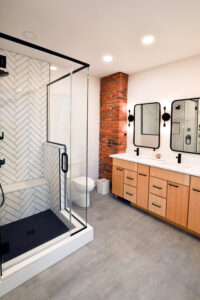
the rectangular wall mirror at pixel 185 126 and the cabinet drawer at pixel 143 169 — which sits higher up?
the rectangular wall mirror at pixel 185 126

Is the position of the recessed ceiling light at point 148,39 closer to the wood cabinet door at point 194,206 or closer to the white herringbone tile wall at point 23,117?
the white herringbone tile wall at point 23,117

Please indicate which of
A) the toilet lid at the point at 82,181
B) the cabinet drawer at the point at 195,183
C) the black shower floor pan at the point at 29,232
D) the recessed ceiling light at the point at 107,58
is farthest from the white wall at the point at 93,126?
the cabinet drawer at the point at 195,183

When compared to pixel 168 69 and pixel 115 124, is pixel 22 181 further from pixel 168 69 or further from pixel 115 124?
pixel 168 69

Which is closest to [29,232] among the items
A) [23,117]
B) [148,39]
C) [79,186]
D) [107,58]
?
[79,186]

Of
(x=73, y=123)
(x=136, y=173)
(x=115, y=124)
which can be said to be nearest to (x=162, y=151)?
(x=136, y=173)

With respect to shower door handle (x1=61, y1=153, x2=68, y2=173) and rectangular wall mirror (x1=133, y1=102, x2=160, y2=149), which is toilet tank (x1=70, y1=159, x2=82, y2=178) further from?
rectangular wall mirror (x1=133, y1=102, x2=160, y2=149)

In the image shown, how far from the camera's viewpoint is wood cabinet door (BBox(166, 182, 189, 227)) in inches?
89.1

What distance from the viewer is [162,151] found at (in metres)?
3.08

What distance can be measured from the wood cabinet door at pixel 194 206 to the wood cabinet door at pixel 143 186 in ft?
2.26

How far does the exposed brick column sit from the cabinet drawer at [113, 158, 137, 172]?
0.37 metres

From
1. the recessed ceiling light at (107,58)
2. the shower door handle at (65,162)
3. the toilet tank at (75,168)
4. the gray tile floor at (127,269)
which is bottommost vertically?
the gray tile floor at (127,269)

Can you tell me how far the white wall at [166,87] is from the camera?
103 inches

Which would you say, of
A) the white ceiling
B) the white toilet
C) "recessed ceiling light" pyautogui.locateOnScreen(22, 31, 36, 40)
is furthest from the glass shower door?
"recessed ceiling light" pyautogui.locateOnScreen(22, 31, 36, 40)

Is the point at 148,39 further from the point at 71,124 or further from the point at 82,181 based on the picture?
the point at 82,181
